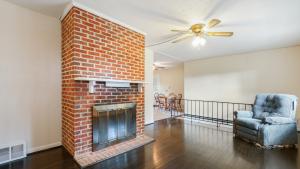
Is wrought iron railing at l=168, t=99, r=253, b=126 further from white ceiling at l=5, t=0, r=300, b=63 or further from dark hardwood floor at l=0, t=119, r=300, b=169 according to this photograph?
white ceiling at l=5, t=0, r=300, b=63

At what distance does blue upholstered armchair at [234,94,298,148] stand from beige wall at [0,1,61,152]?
13.2 ft

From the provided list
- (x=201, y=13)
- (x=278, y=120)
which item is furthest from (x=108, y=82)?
(x=278, y=120)

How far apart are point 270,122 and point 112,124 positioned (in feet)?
10.6

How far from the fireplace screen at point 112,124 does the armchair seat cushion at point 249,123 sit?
2526 millimetres

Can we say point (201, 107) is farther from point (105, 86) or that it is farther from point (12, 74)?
point (12, 74)

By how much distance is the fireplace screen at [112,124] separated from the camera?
264 cm

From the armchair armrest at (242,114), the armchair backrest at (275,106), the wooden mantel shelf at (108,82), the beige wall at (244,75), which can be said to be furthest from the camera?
the beige wall at (244,75)

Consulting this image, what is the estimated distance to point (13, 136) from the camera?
242 cm

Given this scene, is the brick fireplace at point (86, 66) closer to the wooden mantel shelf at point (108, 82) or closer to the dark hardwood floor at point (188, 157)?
the wooden mantel shelf at point (108, 82)

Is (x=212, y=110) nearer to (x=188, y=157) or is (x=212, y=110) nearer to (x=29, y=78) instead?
(x=188, y=157)

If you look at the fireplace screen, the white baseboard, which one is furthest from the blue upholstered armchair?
the white baseboard

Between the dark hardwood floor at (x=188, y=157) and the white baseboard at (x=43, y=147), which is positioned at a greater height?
the white baseboard at (x=43, y=147)

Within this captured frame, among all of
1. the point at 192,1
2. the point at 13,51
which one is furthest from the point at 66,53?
the point at 192,1

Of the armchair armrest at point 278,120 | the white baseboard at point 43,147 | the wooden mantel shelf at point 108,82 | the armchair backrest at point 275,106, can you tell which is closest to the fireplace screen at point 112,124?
the wooden mantel shelf at point 108,82
